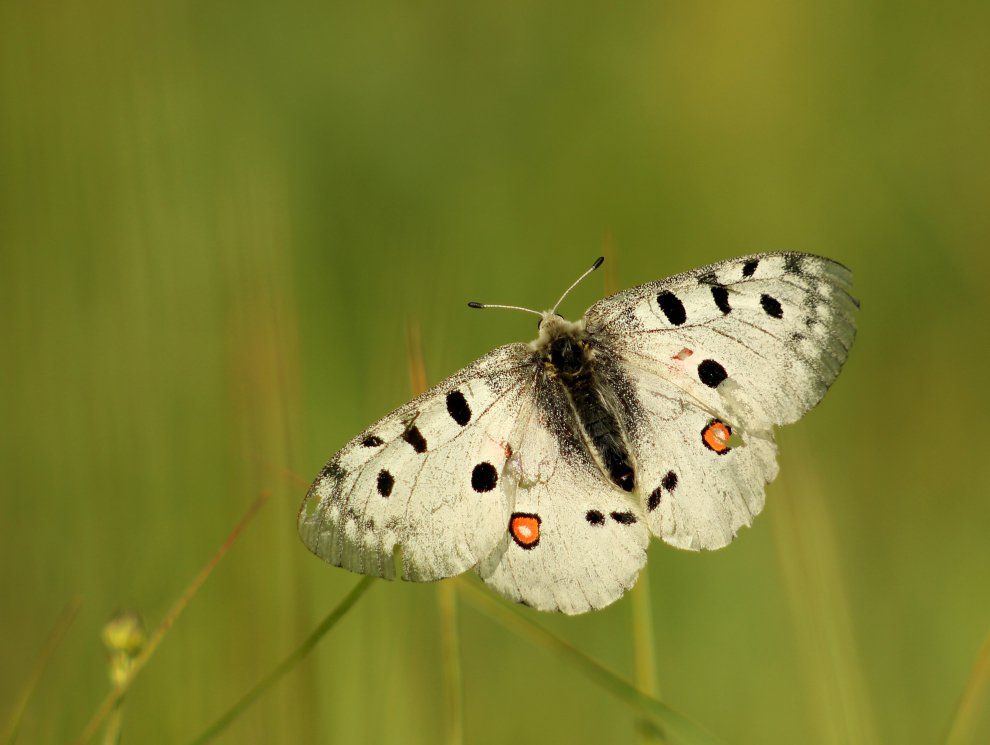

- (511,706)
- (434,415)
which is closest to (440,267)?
(434,415)

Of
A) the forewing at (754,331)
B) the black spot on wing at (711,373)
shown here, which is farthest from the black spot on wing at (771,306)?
the black spot on wing at (711,373)

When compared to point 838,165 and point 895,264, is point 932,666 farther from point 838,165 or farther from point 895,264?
point 838,165

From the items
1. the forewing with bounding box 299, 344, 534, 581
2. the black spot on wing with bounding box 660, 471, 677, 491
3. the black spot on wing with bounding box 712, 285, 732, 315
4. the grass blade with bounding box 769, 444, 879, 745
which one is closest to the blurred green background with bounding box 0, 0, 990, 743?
the grass blade with bounding box 769, 444, 879, 745

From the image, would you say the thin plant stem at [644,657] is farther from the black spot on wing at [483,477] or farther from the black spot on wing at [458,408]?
the black spot on wing at [458,408]

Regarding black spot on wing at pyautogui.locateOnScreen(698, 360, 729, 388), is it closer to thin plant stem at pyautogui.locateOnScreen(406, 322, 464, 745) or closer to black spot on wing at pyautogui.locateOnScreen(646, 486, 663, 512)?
black spot on wing at pyautogui.locateOnScreen(646, 486, 663, 512)

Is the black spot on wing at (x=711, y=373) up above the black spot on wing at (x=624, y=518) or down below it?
above

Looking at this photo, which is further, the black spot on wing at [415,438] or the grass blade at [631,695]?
the black spot on wing at [415,438]

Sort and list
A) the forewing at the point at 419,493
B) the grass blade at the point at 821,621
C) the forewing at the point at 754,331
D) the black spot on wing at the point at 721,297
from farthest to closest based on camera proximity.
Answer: the black spot on wing at the point at 721,297
the forewing at the point at 754,331
the forewing at the point at 419,493
the grass blade at the point at 821,621

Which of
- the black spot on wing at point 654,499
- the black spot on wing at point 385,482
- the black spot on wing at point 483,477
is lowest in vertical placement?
the black spot on wing at point 654,499

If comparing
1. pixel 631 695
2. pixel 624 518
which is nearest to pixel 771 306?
pixel 624 518
